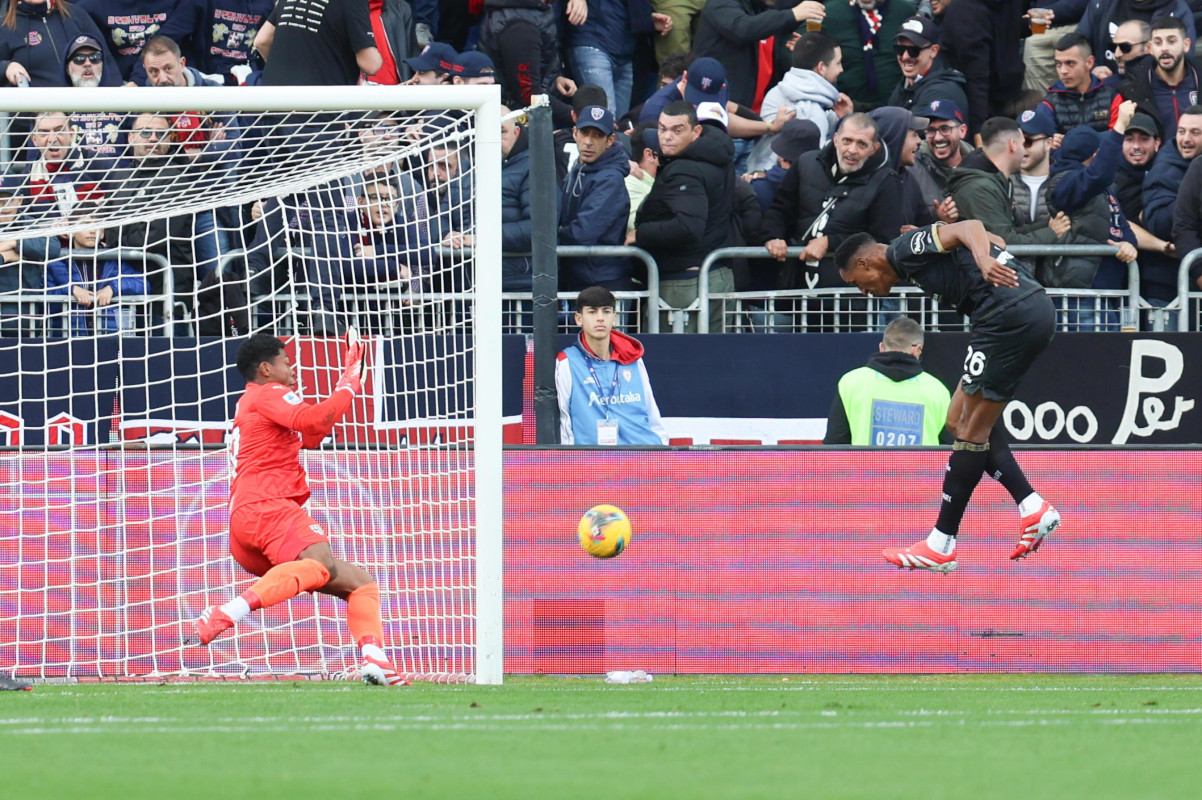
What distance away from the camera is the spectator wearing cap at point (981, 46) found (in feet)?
49.1

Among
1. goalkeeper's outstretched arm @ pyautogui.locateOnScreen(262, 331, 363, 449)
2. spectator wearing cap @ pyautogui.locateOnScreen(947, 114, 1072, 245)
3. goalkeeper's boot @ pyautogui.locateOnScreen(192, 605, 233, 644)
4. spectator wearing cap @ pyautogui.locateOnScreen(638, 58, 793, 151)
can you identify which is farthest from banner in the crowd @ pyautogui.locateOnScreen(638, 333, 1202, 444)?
goalkeeper's boot @ pyautogui.locateOnScreen(192, 605, 233, 644)

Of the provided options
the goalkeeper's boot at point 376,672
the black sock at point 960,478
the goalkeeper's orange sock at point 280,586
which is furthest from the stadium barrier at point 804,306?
the goalkeeper's boot at point 376,672

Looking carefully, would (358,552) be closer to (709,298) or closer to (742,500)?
(742,500)

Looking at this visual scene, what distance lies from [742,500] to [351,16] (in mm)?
4254

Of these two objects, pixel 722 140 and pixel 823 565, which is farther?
pixel 722 140

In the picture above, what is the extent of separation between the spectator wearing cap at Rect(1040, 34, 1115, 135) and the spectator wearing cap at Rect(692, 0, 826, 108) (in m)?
2.05

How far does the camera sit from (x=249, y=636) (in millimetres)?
10727

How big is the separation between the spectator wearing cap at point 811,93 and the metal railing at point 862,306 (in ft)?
6.19

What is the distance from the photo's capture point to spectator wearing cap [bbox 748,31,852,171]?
1409cm

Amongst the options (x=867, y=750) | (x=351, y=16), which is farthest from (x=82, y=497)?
(x=867, y=750)

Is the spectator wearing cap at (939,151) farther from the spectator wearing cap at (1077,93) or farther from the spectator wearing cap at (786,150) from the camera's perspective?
the spectator wearing cap at (1077,93)

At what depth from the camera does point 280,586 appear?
8945 millimetres

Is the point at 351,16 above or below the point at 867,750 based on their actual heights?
above

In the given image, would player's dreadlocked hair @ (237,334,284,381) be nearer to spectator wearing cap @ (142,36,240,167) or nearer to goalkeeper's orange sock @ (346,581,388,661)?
spectator wearing cap @ (142,36,240,167)
